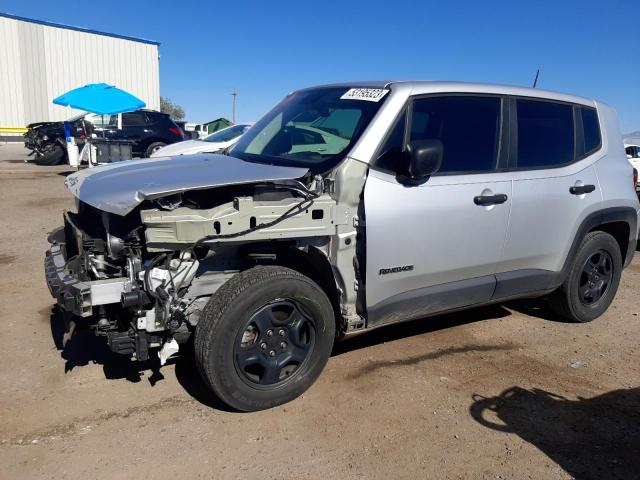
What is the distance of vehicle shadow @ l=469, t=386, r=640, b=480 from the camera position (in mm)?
2881

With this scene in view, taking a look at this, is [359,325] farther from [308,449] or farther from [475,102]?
[475,102]

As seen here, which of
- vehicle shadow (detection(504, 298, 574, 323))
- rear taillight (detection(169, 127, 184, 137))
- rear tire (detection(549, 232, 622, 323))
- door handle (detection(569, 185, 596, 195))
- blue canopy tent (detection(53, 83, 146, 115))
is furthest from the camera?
rear taillight (detection(169, 127, 184, 137))

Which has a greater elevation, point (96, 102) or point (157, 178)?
point (96, 102)

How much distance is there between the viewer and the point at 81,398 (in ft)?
11.1

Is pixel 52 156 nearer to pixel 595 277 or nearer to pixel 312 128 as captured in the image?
pixel 312 128

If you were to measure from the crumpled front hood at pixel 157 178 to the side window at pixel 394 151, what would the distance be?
20.2 inches

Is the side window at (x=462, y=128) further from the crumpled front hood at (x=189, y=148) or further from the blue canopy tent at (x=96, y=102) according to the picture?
the blue canopy tent at (x=96, y=102)

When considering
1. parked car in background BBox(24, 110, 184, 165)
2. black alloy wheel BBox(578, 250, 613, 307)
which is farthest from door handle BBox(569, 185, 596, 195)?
parked car in background BBox(24, 110, 184, 165)

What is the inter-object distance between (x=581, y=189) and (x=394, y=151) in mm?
1881

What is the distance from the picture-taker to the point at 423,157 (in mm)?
3234

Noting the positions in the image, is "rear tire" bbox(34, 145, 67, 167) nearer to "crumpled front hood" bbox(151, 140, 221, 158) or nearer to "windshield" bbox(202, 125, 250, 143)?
"windshield" bbox(202, 125, 250, 143)

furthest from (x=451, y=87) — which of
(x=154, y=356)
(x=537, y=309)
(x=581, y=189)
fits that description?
(x=154, y=356)

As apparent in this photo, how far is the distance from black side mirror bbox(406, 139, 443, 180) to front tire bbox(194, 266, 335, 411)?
3.11ft

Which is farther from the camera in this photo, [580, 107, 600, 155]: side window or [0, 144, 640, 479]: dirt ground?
[580, 107, 600, 155]: side window
